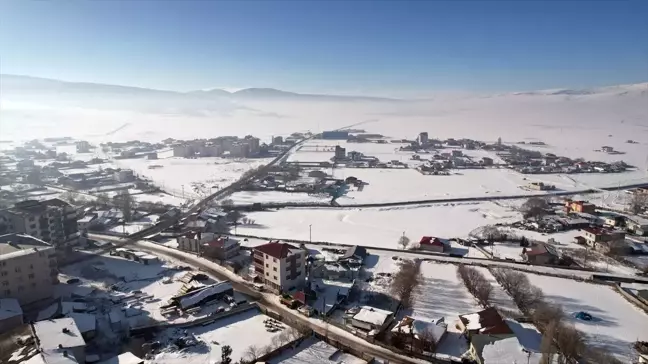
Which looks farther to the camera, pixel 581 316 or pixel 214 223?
pixel 214 223

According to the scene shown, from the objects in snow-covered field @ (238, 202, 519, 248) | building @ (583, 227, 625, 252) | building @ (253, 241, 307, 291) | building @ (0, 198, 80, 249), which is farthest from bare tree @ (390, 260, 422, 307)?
building @ (0, 198, 80, 249)

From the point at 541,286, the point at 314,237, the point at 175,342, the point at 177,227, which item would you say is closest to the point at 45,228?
the point at 177,227

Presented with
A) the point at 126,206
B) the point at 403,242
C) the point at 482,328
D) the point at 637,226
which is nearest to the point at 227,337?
the point at 482,328

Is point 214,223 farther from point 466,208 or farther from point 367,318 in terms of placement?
point 466,208

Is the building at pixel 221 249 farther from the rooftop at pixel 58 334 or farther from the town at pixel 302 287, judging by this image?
the rooftop at pixel 58 334

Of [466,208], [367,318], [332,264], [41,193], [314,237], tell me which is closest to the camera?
[367,318]

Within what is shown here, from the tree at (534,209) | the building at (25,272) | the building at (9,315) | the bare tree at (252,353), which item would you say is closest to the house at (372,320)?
the bare tree at (252,353)
